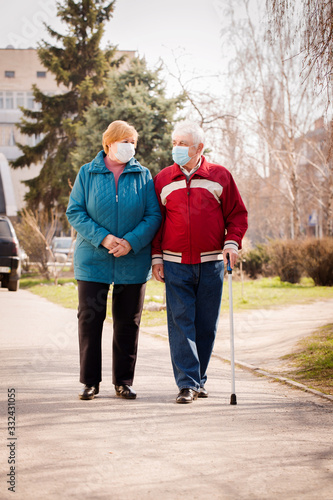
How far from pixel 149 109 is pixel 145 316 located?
9.62 metres

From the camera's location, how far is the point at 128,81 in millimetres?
21375

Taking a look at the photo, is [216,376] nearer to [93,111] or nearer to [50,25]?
Answer: [93,111]

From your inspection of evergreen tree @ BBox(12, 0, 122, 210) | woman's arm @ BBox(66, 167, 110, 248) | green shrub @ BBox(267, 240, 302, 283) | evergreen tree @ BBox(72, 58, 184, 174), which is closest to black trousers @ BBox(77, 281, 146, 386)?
woman's arm @ BBox(66, 167, 110, 248)

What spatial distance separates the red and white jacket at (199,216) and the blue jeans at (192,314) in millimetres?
104

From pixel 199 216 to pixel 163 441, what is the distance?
6.34ft

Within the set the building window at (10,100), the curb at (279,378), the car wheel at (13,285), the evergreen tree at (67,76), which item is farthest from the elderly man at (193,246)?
the building window at (10,100)

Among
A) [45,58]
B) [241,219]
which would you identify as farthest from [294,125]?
[241,219]

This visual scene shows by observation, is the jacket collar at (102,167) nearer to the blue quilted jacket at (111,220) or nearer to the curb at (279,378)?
the blue quilted jacket at (111,220)

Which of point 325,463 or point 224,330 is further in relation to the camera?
point 224,330

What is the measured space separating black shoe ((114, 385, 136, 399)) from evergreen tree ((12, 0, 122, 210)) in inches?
977

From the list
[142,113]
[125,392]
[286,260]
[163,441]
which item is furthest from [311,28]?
[286,260]

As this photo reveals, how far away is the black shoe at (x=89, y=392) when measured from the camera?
521 centimetres

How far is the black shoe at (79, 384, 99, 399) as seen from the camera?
5.21 meters

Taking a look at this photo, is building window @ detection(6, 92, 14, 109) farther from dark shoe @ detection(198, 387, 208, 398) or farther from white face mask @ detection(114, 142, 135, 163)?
dark shoe @ detection(198, 387, 208, 398)
